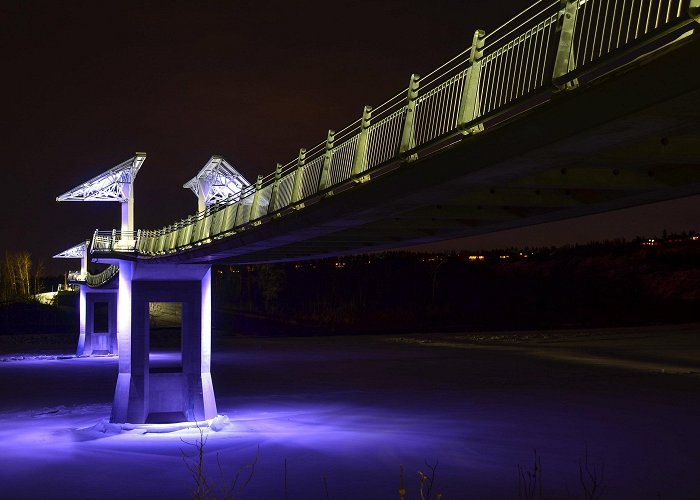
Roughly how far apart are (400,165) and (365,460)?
10.7 meters

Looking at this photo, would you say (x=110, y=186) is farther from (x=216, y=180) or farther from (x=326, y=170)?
(x=326, y=170)

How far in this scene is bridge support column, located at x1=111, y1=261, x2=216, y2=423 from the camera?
31.9m

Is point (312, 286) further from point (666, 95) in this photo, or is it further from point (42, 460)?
point (666, 95)

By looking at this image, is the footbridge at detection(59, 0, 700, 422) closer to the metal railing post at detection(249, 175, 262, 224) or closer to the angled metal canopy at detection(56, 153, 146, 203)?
the metal railing post at detection(249, 175, 262, 224)

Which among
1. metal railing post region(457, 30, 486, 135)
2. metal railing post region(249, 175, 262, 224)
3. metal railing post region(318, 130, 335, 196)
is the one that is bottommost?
metal railing post region(249, 175, 262, 224)

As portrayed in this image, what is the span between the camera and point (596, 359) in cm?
6456

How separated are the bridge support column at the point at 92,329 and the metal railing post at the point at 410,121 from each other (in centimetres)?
6111

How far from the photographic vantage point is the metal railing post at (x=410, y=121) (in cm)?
1535

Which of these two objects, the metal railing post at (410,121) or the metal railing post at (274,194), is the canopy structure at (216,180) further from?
the metal railing post at (410,121)

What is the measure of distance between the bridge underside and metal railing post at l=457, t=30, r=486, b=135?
0.26 m

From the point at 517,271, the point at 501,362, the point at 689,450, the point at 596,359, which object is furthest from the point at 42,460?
the point at 517,271

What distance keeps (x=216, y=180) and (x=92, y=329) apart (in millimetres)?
44546

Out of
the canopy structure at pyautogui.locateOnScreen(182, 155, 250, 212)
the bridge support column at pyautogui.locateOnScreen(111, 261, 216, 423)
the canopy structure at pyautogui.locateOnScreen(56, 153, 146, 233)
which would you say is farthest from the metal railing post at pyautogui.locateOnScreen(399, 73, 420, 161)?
the canopy structure at pyautogui.locateOnScreen(56, 153, 146, 233)

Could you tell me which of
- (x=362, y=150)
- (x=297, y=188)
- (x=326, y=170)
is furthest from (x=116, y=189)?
(x=362, y=150)
